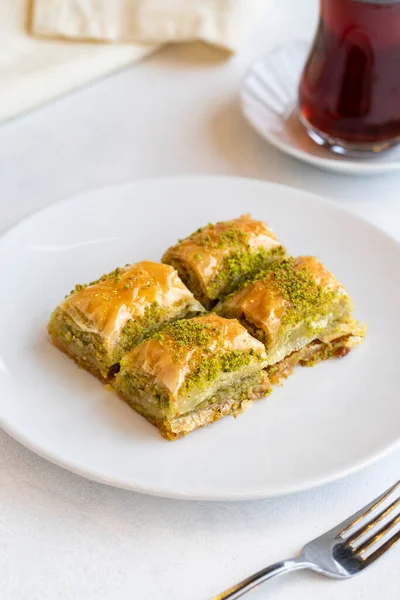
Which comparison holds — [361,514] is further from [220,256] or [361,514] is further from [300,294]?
[220,256]

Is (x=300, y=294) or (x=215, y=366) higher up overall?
(x=300, y=294)

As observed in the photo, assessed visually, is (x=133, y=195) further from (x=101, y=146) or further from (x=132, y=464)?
(x=132, y=464)

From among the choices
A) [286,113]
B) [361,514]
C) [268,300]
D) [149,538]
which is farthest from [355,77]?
[149,538]

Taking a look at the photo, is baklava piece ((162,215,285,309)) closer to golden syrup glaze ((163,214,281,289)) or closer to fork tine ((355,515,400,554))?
golden syrup glaze ((163,214,281,289))

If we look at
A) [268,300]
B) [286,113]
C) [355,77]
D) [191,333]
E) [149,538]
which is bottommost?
[149,538]

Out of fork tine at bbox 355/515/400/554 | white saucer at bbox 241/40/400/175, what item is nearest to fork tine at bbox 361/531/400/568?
fork tine at bbox 355/515/400/554

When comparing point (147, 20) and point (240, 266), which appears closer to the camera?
point (240, 266)

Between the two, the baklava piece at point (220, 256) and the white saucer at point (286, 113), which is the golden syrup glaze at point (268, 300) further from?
the white saucer at point (286, 113)

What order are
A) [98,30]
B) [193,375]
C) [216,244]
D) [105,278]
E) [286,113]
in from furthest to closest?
[98,30] < [286,113] < [216,244] < [105,278] < [193,375]

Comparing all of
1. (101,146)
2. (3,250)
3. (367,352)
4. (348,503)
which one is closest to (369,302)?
(367,352)
